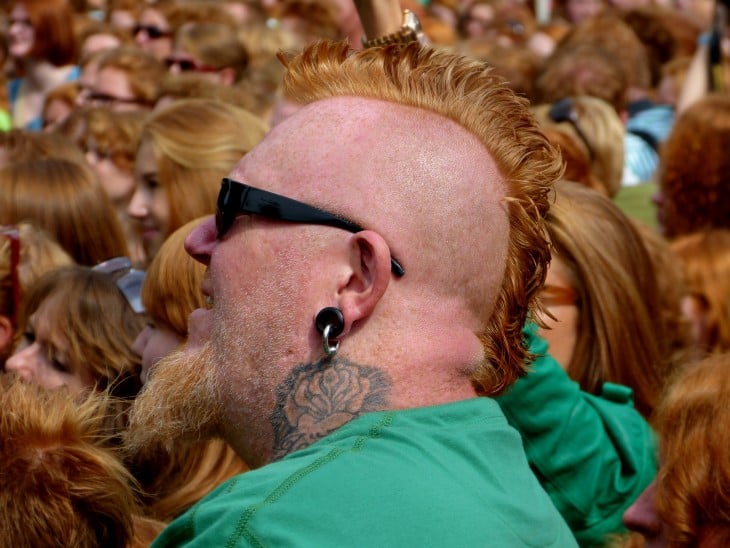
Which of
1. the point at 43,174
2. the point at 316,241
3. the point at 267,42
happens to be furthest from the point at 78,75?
the point at 316,241

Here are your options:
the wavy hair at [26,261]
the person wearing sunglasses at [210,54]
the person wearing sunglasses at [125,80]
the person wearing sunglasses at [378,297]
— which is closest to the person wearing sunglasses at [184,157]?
the wavy hair at [26,261]

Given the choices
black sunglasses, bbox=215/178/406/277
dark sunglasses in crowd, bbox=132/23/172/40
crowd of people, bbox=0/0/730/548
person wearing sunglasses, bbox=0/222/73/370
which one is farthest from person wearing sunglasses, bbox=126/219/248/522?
dark sunglasses in crowd, bbox=132/23/172/40

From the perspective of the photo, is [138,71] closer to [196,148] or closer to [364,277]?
[196,148]

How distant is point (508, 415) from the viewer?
2.96 m

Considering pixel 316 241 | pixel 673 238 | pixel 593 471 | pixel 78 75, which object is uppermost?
pixel 316 241

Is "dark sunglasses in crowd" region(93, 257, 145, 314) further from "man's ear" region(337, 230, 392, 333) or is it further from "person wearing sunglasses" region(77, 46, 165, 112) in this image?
"person wearing sunglasses" region(77, 46, 165, 112)

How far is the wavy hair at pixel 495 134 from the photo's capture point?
2.06 meters

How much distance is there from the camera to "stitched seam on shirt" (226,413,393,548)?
1.59 metres

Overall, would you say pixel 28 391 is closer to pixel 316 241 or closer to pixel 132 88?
pixel 316 241

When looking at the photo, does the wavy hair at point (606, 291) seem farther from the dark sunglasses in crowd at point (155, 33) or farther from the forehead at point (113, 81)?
the dark sunglasses in crowd at point (155, 33)

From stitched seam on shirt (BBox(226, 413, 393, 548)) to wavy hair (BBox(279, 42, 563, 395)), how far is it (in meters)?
0.33

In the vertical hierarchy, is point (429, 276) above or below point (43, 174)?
above

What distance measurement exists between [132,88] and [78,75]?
141 centimetres

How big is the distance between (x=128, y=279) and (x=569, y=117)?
241 centimetres
